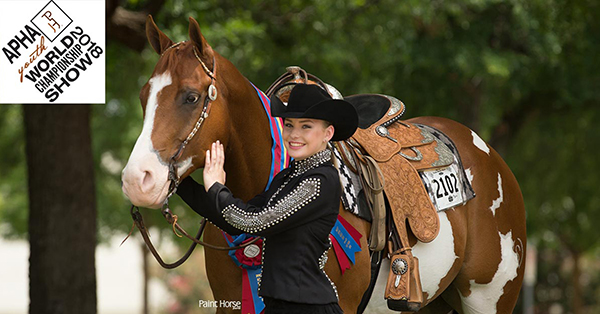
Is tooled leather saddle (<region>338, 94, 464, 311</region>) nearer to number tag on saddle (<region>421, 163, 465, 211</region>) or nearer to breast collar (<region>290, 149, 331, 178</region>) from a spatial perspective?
number tag on saddle (<region>421, 163, 465, 211</region>)

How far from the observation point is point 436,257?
163 inches

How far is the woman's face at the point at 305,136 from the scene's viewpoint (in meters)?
2.99

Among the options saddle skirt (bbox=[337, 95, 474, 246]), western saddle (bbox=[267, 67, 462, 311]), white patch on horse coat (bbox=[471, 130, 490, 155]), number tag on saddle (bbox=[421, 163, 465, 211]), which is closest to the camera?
western saddle (bbox=[267, 67, 462, 311])

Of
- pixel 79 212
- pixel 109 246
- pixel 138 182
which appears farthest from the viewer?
pixel 109 246

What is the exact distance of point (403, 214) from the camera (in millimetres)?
3900

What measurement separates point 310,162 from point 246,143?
0.45 m

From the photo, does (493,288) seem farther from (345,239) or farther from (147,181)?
(147,181)

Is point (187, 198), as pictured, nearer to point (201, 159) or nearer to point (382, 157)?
point (201, 159)

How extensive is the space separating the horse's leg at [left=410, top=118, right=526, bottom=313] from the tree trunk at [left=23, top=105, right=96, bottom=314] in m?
3.63

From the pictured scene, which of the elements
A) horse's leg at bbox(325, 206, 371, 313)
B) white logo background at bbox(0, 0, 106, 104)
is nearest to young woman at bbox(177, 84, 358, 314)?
horse's leg at bbox(325, 206, 371, 313)

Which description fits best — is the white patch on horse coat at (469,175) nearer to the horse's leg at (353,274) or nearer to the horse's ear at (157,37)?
the horse's leg at (353,274)

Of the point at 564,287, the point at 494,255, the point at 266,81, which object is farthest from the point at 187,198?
the point at 564,287

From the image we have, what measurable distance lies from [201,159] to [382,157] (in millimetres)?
1265

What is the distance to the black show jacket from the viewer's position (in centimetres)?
291
